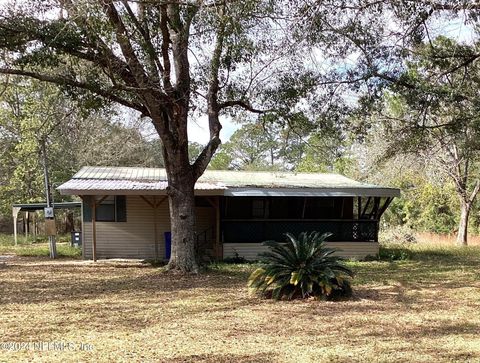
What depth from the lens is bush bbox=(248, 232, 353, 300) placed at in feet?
26.6

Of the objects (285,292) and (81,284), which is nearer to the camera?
(285,292)

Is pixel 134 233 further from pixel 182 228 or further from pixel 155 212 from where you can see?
pixel 182 228

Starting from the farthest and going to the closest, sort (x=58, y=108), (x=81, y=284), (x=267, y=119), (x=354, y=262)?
(x=58, y=108)
(x=354, y=262)
(x=267, y=119)
(x=81, y=284)

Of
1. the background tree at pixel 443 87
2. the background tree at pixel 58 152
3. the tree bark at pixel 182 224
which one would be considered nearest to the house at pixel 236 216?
the tree bark at pixel 182 224

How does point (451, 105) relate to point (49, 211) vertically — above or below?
above

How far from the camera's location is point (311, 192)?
15094 mm

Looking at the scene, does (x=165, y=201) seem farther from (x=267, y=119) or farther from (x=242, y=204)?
(x=267, y=119)

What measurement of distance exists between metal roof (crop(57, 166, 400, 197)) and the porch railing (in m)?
1.09

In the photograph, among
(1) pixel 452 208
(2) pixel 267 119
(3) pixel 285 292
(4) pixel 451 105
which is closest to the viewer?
(3) pixel 285 292

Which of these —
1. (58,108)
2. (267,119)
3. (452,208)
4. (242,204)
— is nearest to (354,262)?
(242,204)

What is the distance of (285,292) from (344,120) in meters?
5.81

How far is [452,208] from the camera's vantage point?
28516 mm

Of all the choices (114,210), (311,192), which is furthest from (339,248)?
(114,210)

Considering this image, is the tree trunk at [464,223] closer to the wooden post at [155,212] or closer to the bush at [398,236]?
the bush at [398,236]
